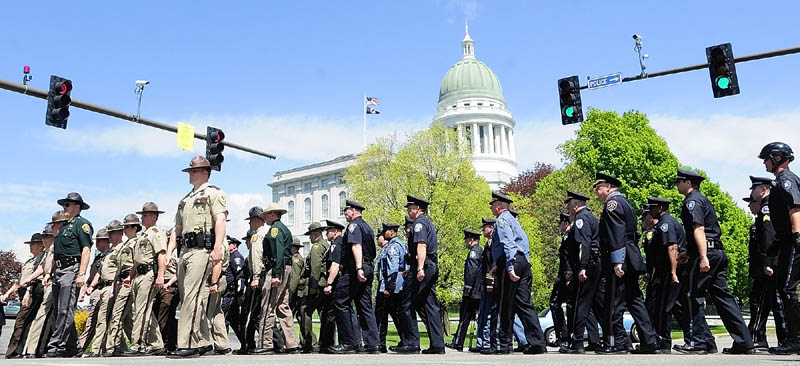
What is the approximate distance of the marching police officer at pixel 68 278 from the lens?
985 cm

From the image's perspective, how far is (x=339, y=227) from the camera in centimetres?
1207

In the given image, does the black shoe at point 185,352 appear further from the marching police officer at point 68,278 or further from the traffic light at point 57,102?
the traffic light at point 57,102

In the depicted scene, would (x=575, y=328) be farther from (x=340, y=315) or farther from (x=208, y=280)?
(x=208, y=280)

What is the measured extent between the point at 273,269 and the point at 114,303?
2222mm

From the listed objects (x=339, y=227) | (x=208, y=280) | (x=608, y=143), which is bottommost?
(x=208, y=280)

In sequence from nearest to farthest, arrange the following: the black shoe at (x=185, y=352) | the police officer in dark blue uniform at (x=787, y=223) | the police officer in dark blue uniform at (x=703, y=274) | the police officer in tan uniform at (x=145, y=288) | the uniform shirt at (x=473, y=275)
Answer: the police officer in dark blue uniform at (x=787, y=223) → the black shoe at (x=185, y=352) → the police officer in dark blue uniform at (x=703, y=274) → the police officer in tan uniform at (x=145, y=288) → the uniform shirt at (x=473, y=275)

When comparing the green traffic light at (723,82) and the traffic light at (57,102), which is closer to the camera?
the traffic light at (57,102)

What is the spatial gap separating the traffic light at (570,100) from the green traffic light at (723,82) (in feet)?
9.37

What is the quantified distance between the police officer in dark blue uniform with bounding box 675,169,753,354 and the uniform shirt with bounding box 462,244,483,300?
448 centimetres

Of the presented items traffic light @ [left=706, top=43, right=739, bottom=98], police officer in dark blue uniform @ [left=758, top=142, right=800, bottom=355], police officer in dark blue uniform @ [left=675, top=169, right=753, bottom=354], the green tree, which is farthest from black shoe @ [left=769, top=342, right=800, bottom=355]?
the green tree

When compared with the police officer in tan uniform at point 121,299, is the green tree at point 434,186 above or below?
above

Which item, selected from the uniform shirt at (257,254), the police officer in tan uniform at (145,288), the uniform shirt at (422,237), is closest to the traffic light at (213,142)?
the uniform shirt at (257,254)

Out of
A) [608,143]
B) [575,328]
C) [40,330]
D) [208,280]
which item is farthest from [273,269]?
[608,143]

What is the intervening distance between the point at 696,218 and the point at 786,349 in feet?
5.42
